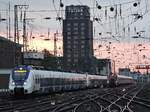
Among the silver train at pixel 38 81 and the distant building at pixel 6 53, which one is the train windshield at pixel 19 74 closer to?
the silver train at pixel 38 81

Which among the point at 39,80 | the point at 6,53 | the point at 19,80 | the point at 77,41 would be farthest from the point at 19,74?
the point at 77,41

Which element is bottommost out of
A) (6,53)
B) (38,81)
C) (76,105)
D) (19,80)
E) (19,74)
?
(76,105)

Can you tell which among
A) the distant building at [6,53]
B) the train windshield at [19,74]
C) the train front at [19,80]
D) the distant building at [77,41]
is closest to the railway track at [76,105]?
the train front at [19,80]

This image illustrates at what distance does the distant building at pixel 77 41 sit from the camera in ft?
270

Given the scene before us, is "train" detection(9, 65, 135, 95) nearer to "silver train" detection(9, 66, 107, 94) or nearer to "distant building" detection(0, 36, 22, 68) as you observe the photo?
"silver train" detection(9, 66, 107, 94)

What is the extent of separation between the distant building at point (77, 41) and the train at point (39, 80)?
6.93m

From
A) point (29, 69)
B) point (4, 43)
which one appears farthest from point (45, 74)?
point (4, 43)

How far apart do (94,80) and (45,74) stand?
46.1 m

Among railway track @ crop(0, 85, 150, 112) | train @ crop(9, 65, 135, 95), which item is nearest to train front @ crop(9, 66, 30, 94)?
train @ crop(9, 65, 135, 95)

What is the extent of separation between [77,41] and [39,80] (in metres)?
69.3

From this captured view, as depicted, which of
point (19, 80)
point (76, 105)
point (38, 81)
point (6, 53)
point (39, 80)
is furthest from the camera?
point (6, 53)

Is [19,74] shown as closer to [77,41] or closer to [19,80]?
[19,80]

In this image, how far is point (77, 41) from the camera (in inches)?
4852

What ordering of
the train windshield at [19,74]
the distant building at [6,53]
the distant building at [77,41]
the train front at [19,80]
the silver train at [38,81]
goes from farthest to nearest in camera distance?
the distant building at [6,53], the distant building at [77,41], the train windshield at [19,74], the silver train at [38,81], the train front at [19,80]
